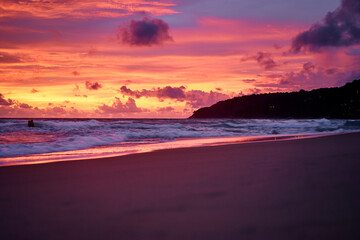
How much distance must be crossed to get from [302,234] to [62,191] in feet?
7.21

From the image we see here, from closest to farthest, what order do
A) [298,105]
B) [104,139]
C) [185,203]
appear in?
[185,203]
[104,139]
[298,105]

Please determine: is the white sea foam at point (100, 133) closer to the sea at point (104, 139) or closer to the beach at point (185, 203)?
the sea at point (104, 139)

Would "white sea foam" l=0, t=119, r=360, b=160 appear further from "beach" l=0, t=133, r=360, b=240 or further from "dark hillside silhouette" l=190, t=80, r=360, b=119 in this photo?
"dark hillside silhouette" l=190, t=80, r=360, b=119

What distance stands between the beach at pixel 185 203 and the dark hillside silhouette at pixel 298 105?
70458 millimetres

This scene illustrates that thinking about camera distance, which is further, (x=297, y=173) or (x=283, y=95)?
(x=283, y=95)

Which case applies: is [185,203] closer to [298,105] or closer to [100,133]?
[100,133]

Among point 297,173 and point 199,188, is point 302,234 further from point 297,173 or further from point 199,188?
point 297,173

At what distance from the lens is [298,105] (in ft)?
310

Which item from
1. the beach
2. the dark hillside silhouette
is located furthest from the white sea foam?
the dark hillside silhouette

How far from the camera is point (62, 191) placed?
2.98 m

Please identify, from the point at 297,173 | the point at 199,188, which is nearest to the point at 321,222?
the point at 199,188

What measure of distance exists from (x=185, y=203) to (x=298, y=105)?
9919 centimetres

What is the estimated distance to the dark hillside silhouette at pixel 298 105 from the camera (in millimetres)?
77812

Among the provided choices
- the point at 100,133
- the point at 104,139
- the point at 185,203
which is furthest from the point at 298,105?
the point at 185,203
